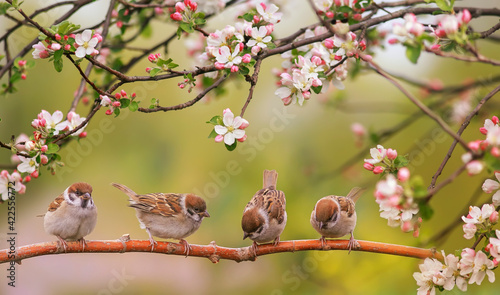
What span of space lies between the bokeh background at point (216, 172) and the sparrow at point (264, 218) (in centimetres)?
115

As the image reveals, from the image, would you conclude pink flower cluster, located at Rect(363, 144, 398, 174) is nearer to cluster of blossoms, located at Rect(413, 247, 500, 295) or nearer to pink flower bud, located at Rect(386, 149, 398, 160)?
pink flower bud, located at Rect(386, 149, 398, 160)

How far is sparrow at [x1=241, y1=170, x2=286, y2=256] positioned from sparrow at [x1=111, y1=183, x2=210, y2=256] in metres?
0.21

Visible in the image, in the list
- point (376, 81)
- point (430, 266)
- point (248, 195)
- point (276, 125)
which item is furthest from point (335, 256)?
point (376, 81)

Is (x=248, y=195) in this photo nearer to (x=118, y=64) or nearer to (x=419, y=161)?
(x=419, y=161)

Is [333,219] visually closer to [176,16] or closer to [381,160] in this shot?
[381,160]

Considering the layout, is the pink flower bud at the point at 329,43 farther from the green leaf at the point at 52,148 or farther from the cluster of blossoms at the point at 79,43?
the green leaf at the point at 52,148

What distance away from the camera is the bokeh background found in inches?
170

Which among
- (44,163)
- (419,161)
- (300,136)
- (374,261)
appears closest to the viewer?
(44,163)

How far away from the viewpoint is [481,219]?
1.88m

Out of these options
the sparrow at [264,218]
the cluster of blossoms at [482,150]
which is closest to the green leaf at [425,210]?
the cluster of blossoms at [482,150]

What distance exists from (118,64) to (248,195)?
1.83 meters

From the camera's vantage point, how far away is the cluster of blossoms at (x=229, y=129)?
6.28ft

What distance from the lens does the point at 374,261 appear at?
390 cm

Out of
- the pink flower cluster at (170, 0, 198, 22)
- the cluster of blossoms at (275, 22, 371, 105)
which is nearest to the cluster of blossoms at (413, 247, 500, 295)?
the cluster of blossoms at (275, 22, 371, 105)
